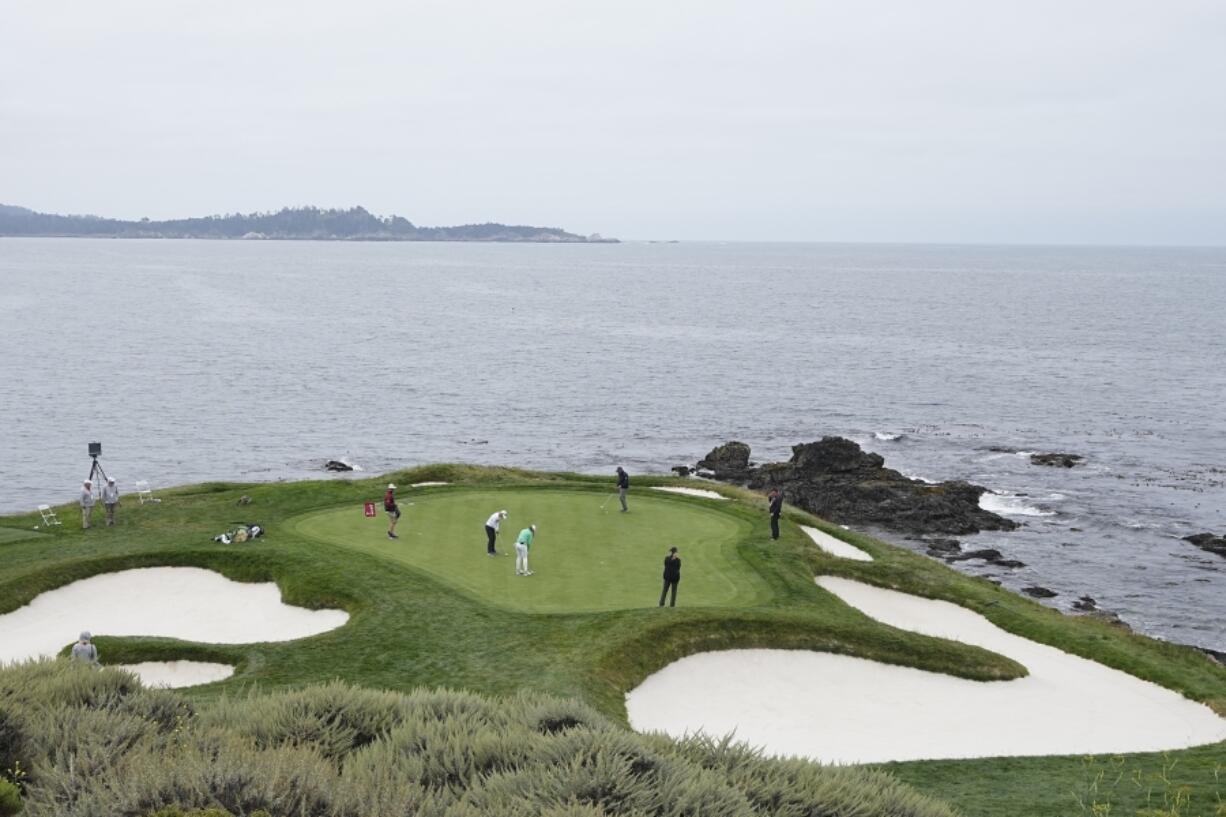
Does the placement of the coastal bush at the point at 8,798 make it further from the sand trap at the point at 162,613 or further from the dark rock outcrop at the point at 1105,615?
the dark rock outcrop at the point at 1105,615

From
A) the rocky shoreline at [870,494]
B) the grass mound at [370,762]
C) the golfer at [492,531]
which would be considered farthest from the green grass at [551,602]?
the rocky shoreline at [870,494]

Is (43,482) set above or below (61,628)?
below

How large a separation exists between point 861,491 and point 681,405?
33.3 m

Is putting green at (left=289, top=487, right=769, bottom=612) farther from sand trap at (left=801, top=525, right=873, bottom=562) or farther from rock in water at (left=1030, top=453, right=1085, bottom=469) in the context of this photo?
rock in water at (left=1030, top=453, right=1085, bottom=469)

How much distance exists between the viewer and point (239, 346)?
118688mm

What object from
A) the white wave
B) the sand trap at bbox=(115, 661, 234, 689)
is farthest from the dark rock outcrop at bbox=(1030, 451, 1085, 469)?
the sand trap at bbox=(115, 661, 234, 689)

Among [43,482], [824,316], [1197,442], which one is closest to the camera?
[43,482]

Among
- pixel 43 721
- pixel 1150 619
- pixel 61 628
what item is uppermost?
pixel 43 721

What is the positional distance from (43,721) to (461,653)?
1058 centimetres

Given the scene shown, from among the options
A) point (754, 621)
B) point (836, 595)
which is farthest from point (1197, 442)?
point (754, 621)

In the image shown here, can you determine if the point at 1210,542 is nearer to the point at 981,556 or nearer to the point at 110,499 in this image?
the point at 981,556

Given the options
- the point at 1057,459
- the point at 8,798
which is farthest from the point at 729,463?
the point at 8,798

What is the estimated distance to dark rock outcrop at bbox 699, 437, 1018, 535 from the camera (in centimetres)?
5191

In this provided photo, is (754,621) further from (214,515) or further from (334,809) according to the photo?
(214,515)
